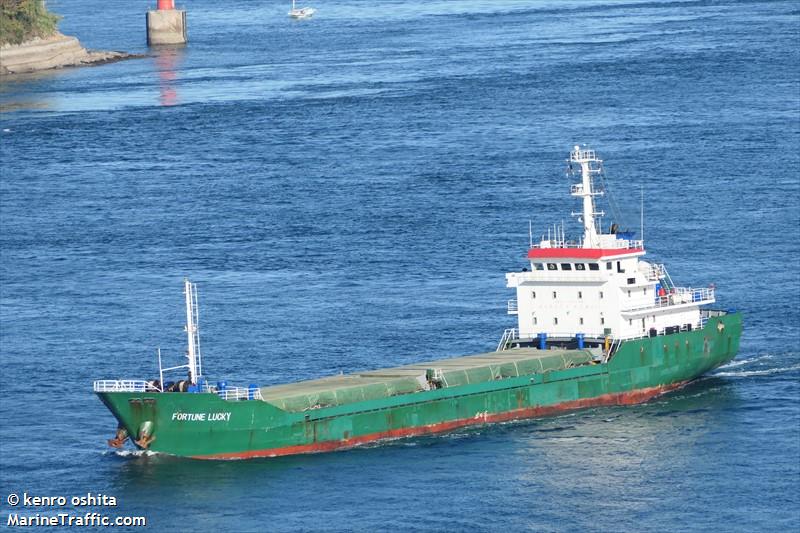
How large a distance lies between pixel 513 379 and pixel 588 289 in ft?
24.6

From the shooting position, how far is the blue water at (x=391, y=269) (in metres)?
71.5

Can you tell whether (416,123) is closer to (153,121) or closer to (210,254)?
(153,121)

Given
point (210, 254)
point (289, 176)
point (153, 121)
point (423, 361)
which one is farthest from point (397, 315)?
point (153, 121)

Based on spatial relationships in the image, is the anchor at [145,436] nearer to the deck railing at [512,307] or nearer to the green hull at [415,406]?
the green hull at [415,406]

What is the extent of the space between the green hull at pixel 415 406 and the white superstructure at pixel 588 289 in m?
1.56

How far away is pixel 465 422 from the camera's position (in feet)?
266

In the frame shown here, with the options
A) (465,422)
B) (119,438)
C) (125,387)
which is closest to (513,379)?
(465,422)

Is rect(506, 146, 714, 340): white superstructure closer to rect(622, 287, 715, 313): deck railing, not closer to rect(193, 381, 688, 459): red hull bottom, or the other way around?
rect(622, 287, 715, 313): deck railing

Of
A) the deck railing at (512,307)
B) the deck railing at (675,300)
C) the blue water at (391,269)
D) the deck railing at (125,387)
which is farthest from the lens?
the deck railing at (675,300)

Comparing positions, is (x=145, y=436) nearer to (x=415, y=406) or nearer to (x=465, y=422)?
(x=415, y=406)

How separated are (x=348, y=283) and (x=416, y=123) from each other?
66.2m

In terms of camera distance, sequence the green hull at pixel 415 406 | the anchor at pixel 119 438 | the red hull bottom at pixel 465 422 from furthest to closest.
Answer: the red hull bottom at pixel 465 422 < the anchor at pixel 119 438 < the green hull at pixel 415 406

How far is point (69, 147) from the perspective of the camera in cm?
17225

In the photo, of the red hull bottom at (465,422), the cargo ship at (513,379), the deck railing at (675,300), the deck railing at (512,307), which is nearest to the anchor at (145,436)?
the cargo ship at (513,379)
